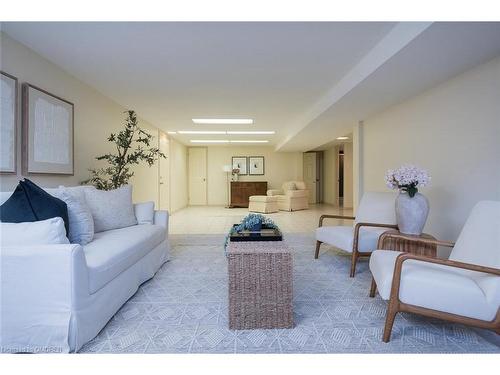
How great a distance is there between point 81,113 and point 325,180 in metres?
9.24

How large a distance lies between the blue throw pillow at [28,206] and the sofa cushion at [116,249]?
1.26 ft

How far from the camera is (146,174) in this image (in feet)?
18.6

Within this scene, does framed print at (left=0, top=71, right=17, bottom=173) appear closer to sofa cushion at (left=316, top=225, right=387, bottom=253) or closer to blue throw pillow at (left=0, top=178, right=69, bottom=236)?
blue throw pillow at (left=0, top=178, right=69, bottom=236)

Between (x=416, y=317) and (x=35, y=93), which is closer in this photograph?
(x=416, y=317)

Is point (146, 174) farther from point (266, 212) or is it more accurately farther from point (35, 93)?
point (266, 212)

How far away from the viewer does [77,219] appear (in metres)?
2.24

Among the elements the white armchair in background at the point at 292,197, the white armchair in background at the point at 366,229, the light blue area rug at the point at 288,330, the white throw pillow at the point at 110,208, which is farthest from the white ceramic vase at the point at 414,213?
the white armchair in background at the point at 292,197

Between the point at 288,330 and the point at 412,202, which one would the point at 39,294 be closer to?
the point at 288,330

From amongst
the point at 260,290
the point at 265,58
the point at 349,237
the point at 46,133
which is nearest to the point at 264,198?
the point at 349,237

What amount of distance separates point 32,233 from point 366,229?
10.0 ft

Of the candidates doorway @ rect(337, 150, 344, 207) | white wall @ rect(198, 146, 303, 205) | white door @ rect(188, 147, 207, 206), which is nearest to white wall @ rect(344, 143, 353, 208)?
doorway @ rect(337, 150, 344, 207)

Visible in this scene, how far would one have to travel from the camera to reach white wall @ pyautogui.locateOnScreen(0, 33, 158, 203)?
2467mm
